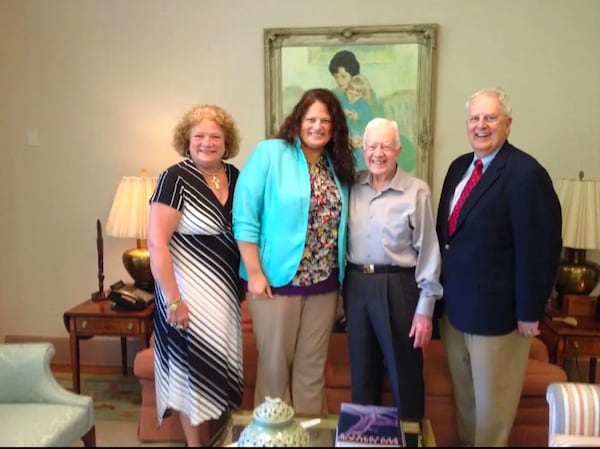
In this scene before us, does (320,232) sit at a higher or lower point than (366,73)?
lower

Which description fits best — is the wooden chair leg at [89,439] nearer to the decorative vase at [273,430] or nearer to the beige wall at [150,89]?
the decorative vase at [273,430]

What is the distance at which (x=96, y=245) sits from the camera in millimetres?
3160

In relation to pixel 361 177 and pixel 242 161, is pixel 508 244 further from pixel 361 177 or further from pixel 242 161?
pixel 242 161

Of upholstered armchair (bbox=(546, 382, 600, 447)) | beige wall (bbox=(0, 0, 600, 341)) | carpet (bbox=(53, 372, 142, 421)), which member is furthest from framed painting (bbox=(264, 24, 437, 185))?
carpet (bbox=(53, 372, 142, 421))

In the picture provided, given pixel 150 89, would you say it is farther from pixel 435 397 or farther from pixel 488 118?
pixel 435 397

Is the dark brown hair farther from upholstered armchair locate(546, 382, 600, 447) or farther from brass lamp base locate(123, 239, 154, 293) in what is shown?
brass lamp base locate(123, 239, 154, 293)

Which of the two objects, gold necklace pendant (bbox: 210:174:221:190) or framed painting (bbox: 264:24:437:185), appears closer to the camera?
gold necklace pendant (bbox: 210:174:221:190)

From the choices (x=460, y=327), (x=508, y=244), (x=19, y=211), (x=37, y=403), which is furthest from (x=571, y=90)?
(x=19, y=211)

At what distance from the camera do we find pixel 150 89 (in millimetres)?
3006

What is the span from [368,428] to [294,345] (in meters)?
0.48

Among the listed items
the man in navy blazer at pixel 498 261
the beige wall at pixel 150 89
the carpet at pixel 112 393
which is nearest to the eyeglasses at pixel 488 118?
the man in navy blazer at pixel 498 261

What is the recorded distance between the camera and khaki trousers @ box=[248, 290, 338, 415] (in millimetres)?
1874

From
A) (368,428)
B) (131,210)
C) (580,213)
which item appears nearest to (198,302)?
(368,428)

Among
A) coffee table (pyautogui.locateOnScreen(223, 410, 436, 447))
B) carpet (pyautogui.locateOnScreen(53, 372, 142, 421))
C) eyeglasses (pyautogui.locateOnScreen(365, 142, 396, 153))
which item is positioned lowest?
carpet (pyautogui.locateOnScreen(53, 372, 142, 421))
